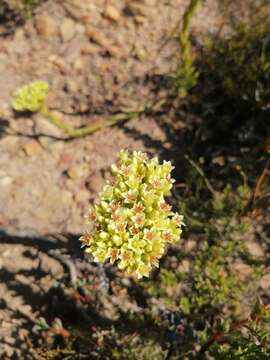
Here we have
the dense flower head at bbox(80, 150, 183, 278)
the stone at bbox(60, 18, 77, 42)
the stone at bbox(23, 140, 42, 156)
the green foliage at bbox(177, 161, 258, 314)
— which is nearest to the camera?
the dense flower head at bbox(80, 150, 183, 278)

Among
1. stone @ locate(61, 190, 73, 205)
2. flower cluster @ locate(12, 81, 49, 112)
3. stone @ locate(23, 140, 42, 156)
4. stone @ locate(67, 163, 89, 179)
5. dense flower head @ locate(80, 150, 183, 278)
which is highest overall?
flower cluster @ locate(12, 81, 49, 112)

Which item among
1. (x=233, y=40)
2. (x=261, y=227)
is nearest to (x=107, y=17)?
(x=233, y=40)

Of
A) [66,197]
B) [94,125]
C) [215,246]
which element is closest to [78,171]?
[66,197]

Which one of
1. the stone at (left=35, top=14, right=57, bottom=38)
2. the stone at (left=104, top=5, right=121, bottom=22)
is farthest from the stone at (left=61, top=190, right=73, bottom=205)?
the stone at (left=104, top=5, right=121, bottom=22)

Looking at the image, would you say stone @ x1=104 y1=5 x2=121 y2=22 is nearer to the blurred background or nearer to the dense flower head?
the blurred background

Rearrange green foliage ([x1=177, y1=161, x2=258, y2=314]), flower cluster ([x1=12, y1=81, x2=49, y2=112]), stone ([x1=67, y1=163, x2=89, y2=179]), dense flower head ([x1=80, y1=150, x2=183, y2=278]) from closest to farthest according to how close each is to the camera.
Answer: dense flower head ([x1=80, y1=150, x2=183, y2=278]) → green foliage ([x1=177, y1=161, x2=258, y2=314]) → flower cluster ([x1=12, y1=81, x2=49, y2=112]) → stone ([x1=67, y1=163, x2=89, y2=179])

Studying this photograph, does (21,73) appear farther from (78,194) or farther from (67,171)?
(78,194)
